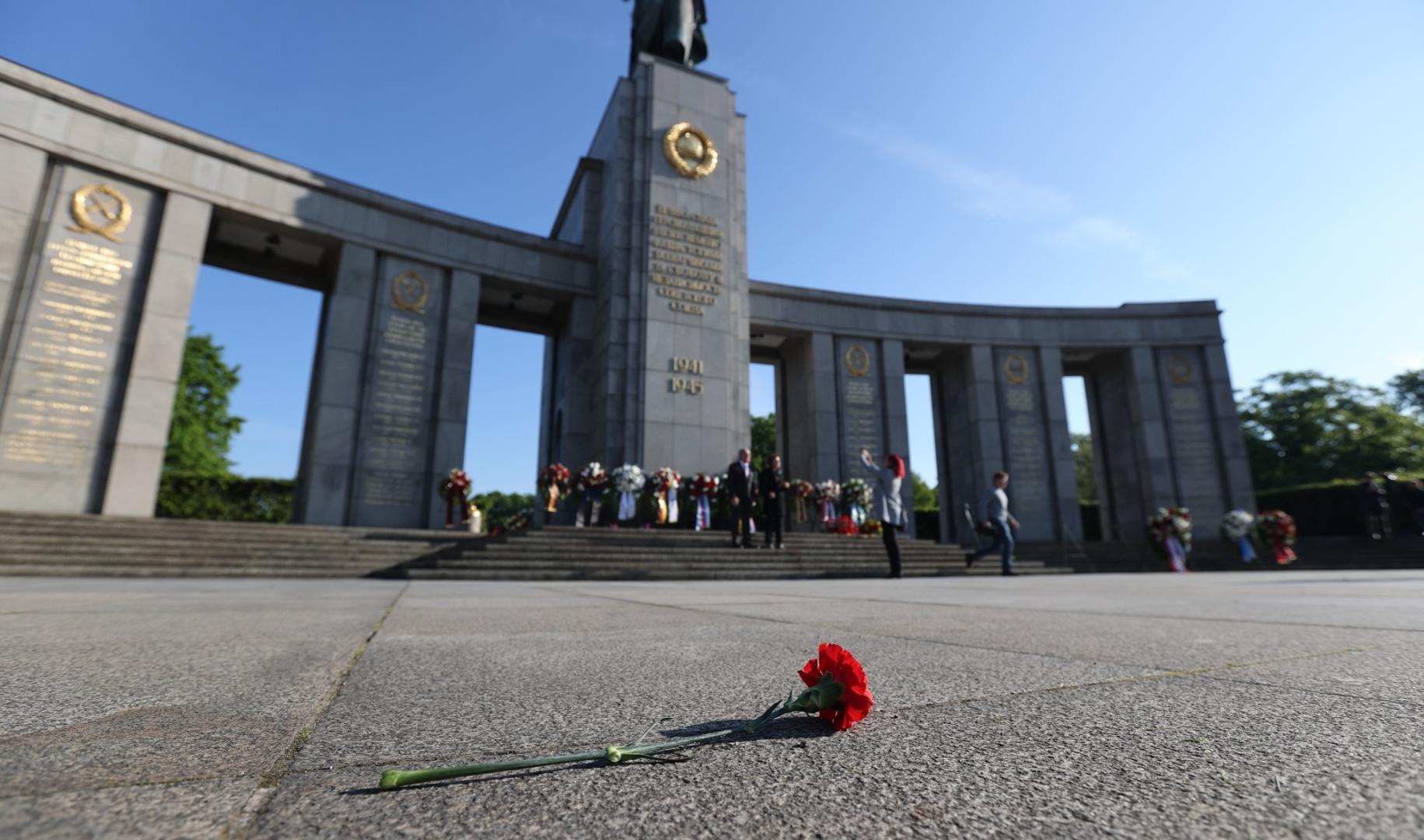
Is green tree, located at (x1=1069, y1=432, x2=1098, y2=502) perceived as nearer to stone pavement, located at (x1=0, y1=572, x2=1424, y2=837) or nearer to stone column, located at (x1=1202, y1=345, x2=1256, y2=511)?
stone column, located at (x1=1202, y1=345, x2=1256, y2=511)

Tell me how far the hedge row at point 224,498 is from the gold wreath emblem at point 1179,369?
93.9 feet

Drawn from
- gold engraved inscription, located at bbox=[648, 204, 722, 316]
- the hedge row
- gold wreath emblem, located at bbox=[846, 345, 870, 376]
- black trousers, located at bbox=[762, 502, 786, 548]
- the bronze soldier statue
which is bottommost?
black trousers, located at bbox=[762, 502, 786, 548]

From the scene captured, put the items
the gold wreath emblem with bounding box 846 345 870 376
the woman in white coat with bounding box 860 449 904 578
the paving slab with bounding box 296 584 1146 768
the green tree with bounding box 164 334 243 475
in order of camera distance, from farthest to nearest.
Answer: the green tree with bounding box 164 334 243 475 → the gold wreath emblem with bounding box 846 345 870 376 → the woman in white coat with bounding box 860 449 904 578 → the paving slab with bounding box 296 584 1146 768

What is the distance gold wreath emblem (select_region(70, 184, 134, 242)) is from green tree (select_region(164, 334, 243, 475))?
1639cm

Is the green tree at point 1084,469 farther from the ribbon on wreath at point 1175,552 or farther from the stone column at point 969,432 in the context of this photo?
the ribbon on wreath at point 1175,552

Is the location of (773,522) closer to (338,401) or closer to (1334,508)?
(338,401)

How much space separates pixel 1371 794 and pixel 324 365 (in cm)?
1806

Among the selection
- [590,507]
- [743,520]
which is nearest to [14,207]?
[590,507]

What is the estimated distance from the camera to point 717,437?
1736 cm

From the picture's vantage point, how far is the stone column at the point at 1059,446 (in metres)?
22.4

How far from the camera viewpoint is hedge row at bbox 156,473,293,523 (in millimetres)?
16656

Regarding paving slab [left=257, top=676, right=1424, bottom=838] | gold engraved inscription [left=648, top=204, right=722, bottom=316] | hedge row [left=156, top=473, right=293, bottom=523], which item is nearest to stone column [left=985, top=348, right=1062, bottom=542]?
gold engraved inscription [left=648, top=204, right=722, bottom=316]

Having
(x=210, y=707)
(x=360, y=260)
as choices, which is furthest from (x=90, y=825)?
(x=360, y=260)

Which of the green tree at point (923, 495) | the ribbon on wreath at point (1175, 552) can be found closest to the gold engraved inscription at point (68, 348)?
the ribbon on wreath at point (1175, 552)
